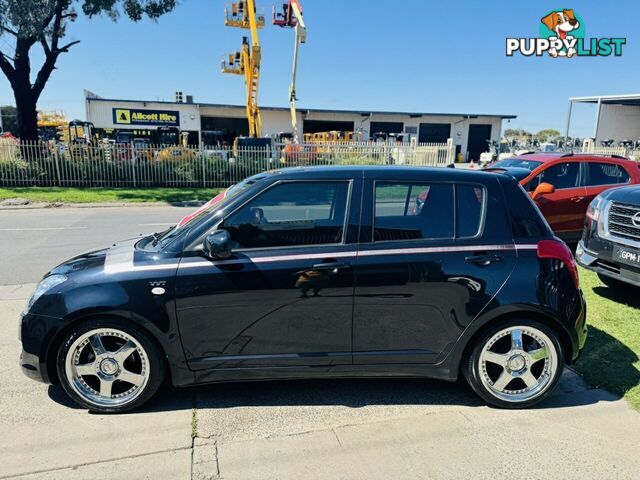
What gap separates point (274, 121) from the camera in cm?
4400

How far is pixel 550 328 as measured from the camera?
132 inches

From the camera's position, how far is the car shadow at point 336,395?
340cm

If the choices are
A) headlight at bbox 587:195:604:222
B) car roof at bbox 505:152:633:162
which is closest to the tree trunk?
car roof at bbox 505:152:633:162

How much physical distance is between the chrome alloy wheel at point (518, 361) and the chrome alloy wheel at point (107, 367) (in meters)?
2.44

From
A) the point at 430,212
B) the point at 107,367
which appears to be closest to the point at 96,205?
the point at 107,367

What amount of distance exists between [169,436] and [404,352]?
1679 mm

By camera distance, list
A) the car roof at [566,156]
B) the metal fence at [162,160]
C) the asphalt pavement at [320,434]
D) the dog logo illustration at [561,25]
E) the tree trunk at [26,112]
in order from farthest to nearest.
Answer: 1. the dog logo illustration at [561,25]
2. the tree trunk at [26,112]
3. the metal fence at [162,160]
4. the car roof at [566,156]
5. the asphalt pavement at [320,434]

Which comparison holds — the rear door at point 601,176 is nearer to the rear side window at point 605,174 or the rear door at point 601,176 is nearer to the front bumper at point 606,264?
the rear side window at point 605,174

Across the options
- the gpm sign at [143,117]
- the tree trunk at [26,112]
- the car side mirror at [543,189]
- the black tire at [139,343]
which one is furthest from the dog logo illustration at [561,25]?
the gpm sign at [143,117]

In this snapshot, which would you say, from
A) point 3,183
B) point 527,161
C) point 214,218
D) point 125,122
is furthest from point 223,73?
point 214,218

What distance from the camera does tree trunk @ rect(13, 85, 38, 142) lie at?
741 inches

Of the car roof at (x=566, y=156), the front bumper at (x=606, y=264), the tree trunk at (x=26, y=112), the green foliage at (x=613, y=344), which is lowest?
the green foliage at (x=613, y=344)

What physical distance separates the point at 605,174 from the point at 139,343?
28.0ft

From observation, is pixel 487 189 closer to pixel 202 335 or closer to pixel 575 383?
pixel 575 383
